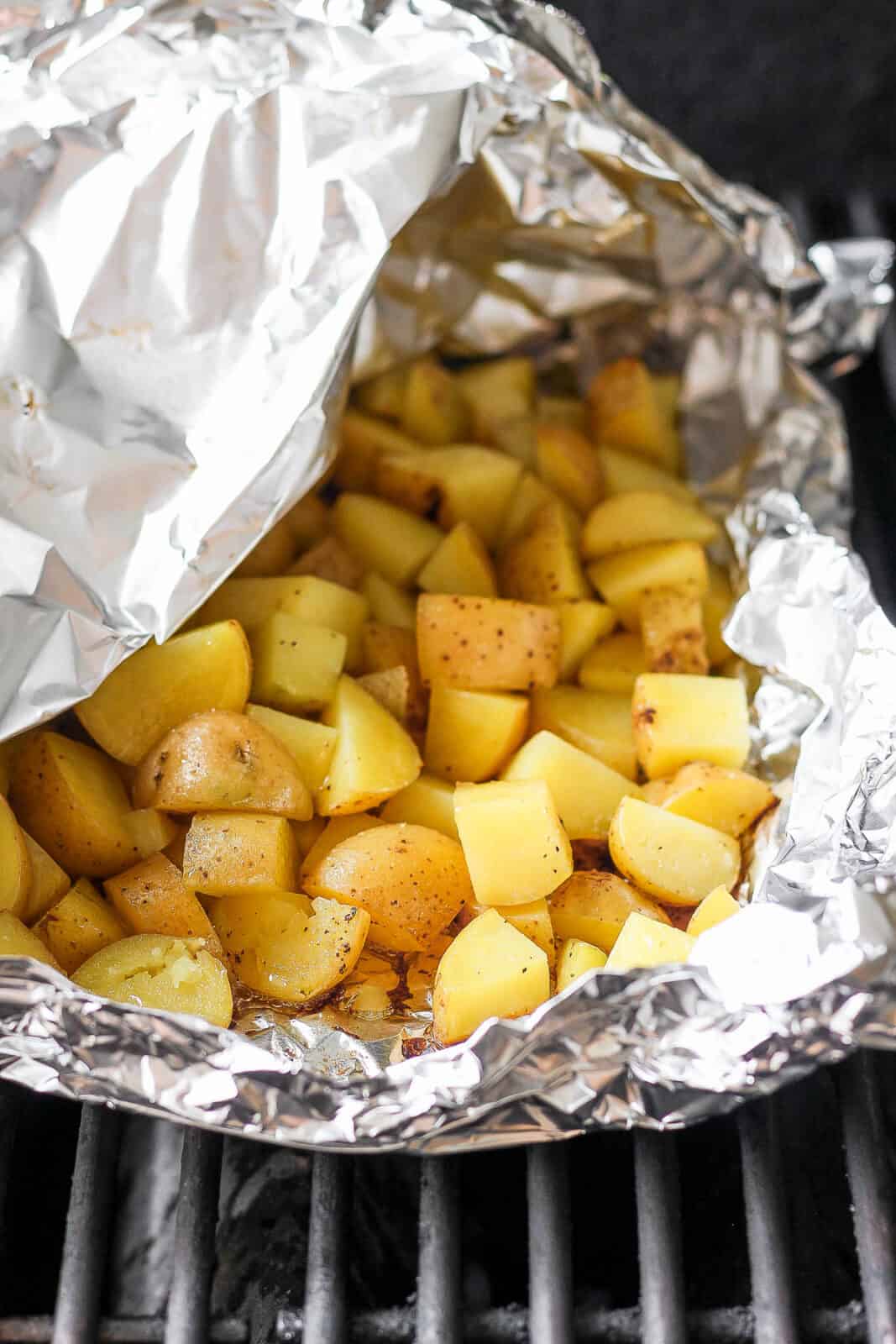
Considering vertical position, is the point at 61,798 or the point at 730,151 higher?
the point at 730,151

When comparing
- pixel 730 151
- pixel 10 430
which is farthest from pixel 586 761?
pixel 730 151

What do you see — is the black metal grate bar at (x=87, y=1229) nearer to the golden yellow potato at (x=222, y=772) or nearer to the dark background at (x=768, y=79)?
the golden yellow potato at (x=222, y=772)

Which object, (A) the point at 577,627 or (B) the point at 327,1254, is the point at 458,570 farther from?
(B) the point at 327,1254

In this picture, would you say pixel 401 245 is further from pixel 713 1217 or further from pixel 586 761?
pixel 713 1217

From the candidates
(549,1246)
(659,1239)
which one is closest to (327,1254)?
(549,1246)

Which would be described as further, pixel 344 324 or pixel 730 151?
pixel 730 151

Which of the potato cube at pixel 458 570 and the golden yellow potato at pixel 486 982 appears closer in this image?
the golden yellow potato at pixel 486 982

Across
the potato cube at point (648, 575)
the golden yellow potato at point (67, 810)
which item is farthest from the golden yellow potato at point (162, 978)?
the potato cube at point (648, 575)
